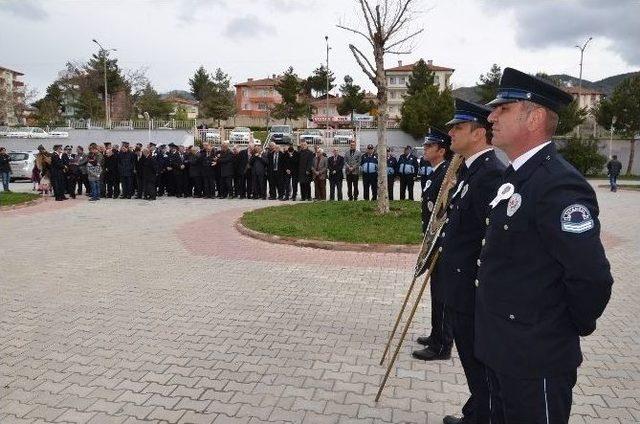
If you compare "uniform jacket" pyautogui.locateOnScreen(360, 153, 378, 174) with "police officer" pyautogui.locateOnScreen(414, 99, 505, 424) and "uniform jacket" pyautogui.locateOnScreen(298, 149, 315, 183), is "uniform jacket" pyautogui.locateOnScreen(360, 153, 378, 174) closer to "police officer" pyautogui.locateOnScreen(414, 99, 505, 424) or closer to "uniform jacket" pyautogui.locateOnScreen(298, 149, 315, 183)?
"uniform jacket" pyautogui.locateOnScreen(298, 149, 315, 183)

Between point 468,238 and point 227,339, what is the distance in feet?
9.30

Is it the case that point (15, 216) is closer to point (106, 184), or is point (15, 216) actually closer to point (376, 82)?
point (106, 184)

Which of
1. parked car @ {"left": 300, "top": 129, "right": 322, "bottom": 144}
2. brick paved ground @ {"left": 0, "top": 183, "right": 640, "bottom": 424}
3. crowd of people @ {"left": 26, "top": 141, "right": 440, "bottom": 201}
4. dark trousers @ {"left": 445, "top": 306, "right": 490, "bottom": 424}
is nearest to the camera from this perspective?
dark trousers @ {"left": 445, "top": 306, "right": 490, "bottom": 424}

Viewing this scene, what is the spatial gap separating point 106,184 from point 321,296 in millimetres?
14047

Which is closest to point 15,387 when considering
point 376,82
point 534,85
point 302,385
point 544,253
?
point 302,385

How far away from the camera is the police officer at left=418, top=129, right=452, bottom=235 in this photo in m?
4.73

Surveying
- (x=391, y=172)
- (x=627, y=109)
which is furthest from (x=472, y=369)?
(x=627, y=109)

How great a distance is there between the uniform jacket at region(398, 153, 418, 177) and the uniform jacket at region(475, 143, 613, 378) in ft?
45.7

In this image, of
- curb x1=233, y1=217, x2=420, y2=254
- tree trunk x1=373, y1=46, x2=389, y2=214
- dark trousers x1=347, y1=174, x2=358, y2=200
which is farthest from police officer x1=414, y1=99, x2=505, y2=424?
dark trousers x1=347, y1=174, x2=358, y2=200

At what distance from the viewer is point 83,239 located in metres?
10.4

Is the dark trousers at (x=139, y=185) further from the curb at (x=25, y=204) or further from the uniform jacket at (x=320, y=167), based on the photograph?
the uniform jacket at (x=320, y=167)

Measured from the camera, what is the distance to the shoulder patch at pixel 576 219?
214 centimetres

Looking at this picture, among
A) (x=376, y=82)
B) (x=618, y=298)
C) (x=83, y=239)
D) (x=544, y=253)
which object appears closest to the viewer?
(x=544, y=253)

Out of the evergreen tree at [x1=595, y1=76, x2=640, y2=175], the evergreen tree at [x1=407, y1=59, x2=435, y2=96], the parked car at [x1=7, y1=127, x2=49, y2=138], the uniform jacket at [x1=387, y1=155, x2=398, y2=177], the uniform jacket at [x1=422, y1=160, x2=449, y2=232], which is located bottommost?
the uniform jacket at [x1=387, y1=155, x2=398, y2=177]
